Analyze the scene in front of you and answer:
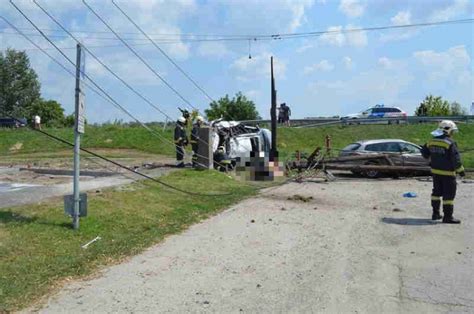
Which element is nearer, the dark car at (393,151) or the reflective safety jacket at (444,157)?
the reflective safety jacket at (444,157)

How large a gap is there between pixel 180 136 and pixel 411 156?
8721 mm

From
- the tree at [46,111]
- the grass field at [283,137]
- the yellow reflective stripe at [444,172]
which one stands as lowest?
the yellow reflective stripe at [444,172]

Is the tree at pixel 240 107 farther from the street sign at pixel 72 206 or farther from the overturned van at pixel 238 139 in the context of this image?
the street sign at pixel 72 206

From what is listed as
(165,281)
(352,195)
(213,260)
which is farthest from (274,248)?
(352,195)

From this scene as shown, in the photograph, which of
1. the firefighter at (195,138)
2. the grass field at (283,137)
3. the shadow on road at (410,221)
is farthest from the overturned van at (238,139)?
the grass field at (283,137)

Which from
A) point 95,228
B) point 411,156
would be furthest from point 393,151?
point 95,228

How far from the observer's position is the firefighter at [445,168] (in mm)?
10688

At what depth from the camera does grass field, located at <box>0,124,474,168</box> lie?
37125 mm

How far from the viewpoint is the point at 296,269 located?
7168 mm

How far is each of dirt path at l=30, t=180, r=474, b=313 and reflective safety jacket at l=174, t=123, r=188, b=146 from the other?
9610 mm

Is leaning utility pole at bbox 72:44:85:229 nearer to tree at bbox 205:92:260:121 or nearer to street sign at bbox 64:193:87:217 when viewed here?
street sign at bbox 64:193:87:217

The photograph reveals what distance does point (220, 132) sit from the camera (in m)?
21.3

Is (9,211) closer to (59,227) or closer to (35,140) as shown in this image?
(59,227)

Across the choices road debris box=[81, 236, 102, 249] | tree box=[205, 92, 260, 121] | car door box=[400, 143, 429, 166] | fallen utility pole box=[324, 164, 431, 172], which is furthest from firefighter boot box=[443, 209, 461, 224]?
tree box=[205, 92, 260, 121]
